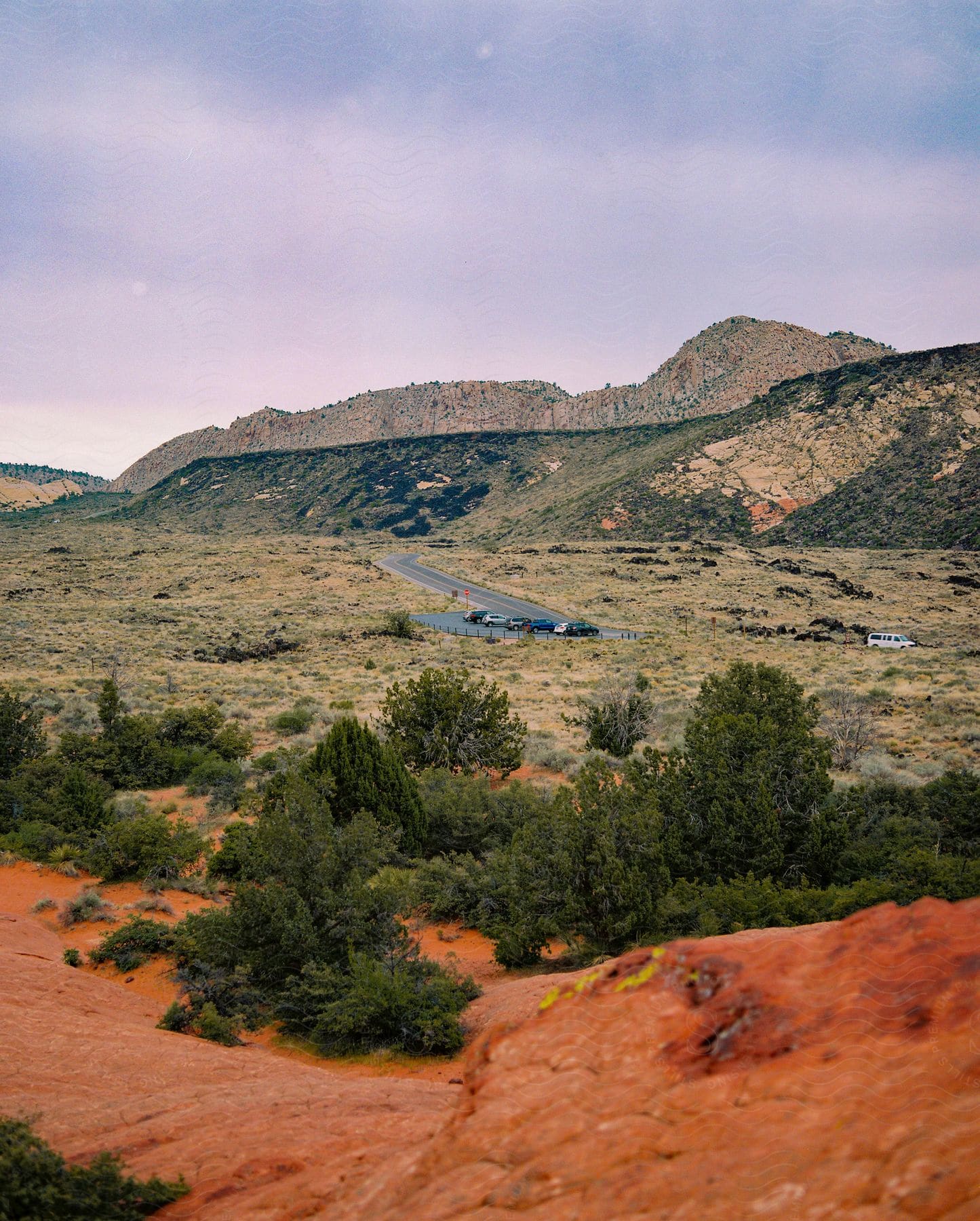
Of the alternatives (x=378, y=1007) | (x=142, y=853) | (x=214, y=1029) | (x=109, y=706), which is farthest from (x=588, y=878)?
(x=109, y=706)

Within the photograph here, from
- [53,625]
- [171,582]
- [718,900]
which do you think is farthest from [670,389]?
[718,900]

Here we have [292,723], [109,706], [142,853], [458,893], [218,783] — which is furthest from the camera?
[292,723]

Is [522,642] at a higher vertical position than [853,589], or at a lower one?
lower

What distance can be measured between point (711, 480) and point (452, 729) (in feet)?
282

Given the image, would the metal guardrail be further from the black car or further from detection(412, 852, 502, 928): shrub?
detection(412, 852, 502, 928): shrub

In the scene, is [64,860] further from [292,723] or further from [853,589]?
[853,589]

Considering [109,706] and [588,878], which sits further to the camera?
[109,706]

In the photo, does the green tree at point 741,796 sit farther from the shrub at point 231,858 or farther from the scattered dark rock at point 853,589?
the scattered dark rock at point 853,589

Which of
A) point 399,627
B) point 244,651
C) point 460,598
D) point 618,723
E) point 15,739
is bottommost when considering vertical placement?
point 618,723

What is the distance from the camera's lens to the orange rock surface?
222 centimetres

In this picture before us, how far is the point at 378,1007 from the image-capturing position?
23.8 ft

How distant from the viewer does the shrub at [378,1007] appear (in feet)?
23.4

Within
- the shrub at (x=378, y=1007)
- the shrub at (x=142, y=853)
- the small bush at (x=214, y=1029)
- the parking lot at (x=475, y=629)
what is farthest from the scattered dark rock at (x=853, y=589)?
the small bush at (x=214, y=1029)

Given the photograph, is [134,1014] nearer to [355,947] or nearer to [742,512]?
[355,947]
